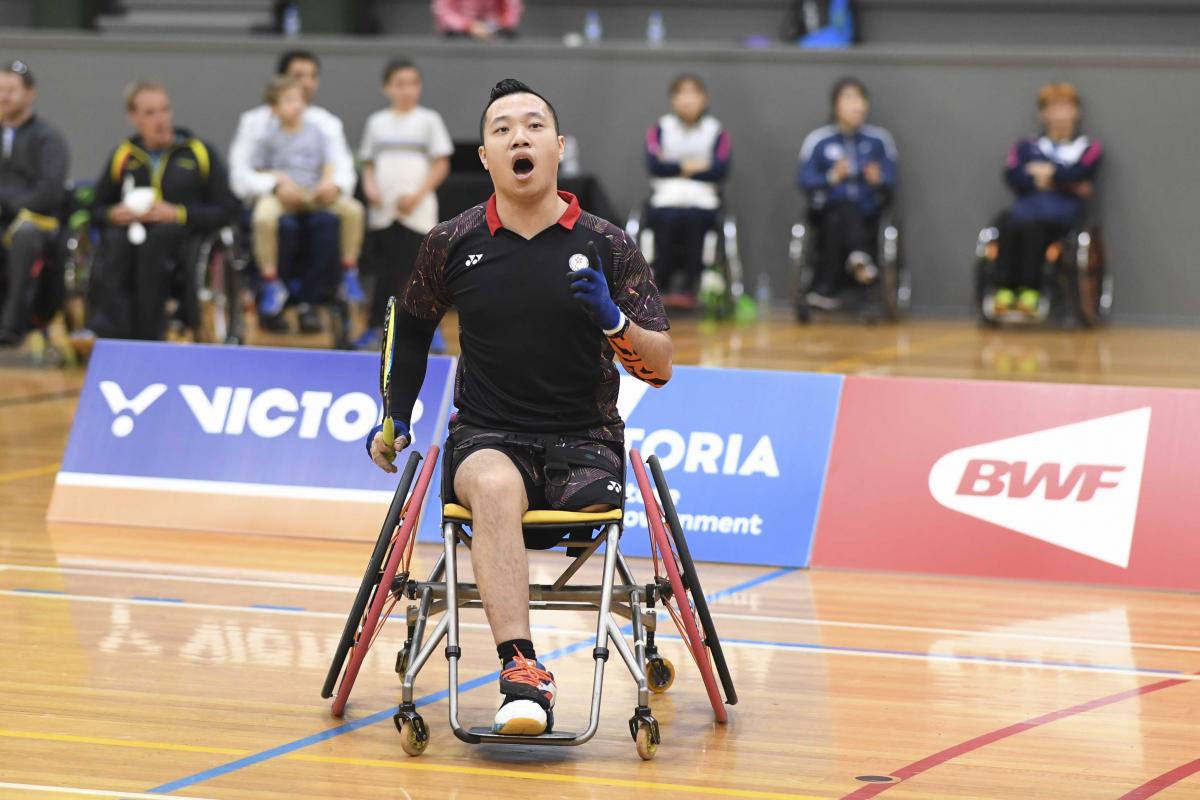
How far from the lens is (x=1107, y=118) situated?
13359mm

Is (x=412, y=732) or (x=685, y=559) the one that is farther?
(x=685, y=559)

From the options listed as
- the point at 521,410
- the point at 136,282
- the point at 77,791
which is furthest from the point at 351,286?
the point at 77,791

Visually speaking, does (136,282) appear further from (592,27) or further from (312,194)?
(592,27)

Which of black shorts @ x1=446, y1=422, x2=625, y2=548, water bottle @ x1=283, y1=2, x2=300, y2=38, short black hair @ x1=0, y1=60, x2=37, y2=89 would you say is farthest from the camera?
water bottle @ x1=283, y1=2, x2=300, y2=38

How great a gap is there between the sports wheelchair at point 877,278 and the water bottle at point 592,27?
→ 2.72 metres

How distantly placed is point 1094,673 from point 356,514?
2.84 m

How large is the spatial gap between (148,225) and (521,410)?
21.6 ft

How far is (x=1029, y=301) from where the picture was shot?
1262cm

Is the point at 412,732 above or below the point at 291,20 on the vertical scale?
below

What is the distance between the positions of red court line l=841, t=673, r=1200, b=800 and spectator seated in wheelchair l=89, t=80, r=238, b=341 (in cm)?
691

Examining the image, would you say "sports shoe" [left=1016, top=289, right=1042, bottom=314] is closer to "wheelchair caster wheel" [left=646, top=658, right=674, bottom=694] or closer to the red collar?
"wheelchair caster wheel" [left=646, top=658, right=674, bottom=694]

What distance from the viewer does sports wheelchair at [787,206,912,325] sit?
41.2ft

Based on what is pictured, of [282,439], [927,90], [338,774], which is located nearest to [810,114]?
[927,90]

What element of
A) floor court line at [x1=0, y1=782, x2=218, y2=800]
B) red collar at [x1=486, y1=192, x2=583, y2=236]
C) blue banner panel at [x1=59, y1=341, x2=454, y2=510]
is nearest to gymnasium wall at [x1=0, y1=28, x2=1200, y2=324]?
blue banner panel at [x1=59, y1=341, x2=454, y2=510]
